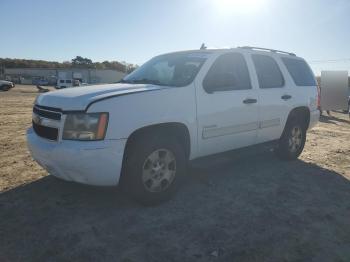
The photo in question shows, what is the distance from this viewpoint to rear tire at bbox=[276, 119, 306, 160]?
6551 mm

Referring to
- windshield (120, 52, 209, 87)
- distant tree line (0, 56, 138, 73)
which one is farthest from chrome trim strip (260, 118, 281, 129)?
distant tree line (0, 56, 138, 73)

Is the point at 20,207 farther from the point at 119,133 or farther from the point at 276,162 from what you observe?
the point at 276,162

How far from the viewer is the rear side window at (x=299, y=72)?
661 cm

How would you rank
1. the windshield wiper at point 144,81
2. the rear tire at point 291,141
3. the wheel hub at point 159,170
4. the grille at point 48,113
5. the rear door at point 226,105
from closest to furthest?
1. the grille at point 48,113
2. the wheel hub at point 159,170
3. the rear door at point 226,105
4. the windshield wiper at point 144,81
5. the rear tire at point 291,141

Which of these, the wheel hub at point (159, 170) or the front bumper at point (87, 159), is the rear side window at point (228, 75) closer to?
the wheel hub at point (159, 170)

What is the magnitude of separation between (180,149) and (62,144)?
1.42 m

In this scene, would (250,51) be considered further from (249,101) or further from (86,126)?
(86,126)

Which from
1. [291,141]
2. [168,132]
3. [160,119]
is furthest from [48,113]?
[291,141]

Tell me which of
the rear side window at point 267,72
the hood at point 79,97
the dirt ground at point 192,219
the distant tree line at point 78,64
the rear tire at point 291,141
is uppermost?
the distant tree line at point 78,64

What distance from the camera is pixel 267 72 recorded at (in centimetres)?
600

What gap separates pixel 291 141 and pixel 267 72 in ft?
5.03

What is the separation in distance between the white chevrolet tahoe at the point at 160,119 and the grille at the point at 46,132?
0.4 inches

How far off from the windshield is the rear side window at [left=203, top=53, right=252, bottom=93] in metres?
0.21

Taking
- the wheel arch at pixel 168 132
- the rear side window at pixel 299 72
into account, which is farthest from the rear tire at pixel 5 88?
the wheel arch at pixel 168 132
